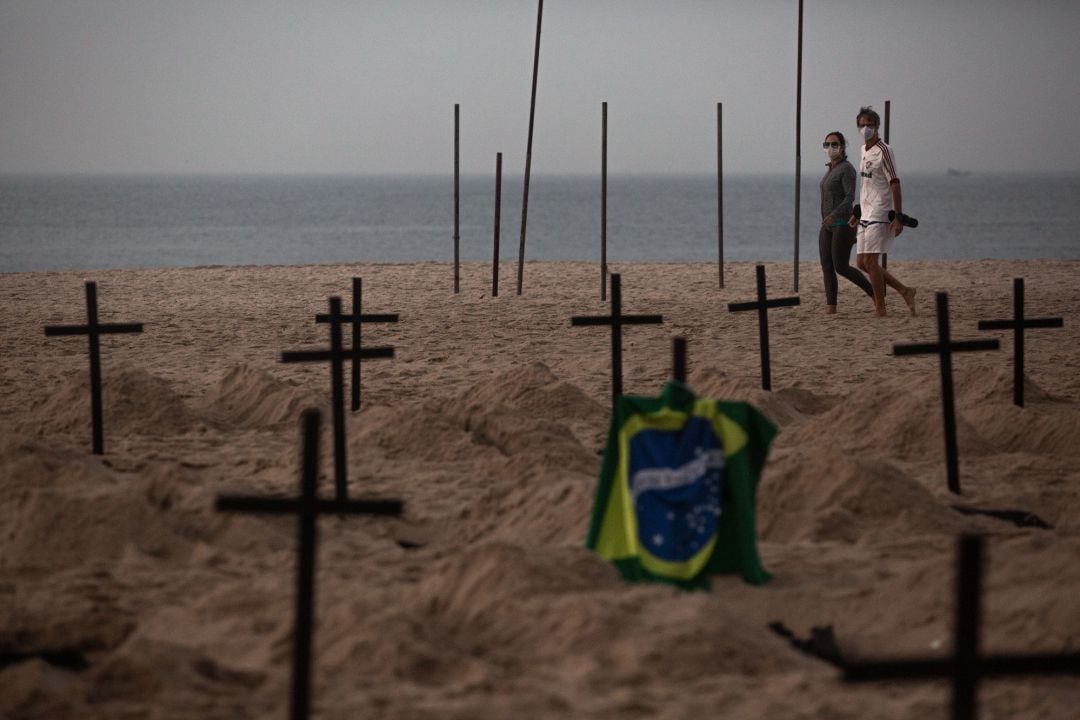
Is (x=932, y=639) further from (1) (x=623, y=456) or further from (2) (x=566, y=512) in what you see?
(2) (x=566, y=512)

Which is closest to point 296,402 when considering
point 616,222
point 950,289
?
point 950,289

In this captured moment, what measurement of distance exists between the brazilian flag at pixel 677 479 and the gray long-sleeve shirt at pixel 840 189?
8.82 meters

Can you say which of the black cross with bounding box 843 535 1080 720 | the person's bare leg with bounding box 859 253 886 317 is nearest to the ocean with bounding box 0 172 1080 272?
the person's bare leg with bounding box 859 253 886 317

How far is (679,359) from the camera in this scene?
6.31 m

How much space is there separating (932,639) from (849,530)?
1.77 metres

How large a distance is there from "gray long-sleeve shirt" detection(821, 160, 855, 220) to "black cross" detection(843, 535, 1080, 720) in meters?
11.2

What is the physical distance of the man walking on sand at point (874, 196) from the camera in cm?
1379

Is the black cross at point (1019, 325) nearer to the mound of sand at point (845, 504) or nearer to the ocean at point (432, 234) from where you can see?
the mound of sand at point (845, 504)

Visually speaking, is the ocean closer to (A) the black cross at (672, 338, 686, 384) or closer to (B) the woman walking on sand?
(B) the woman walking on sand

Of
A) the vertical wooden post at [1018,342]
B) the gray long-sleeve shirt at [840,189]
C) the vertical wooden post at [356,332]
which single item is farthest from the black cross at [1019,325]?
the gray long-sleeve shirt at [840,189]

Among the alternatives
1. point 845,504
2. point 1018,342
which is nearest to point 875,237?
point 1018,342

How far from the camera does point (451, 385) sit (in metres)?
11.9

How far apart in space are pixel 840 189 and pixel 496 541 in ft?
29.3

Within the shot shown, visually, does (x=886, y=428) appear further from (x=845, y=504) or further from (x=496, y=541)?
(x=496, y=541)
